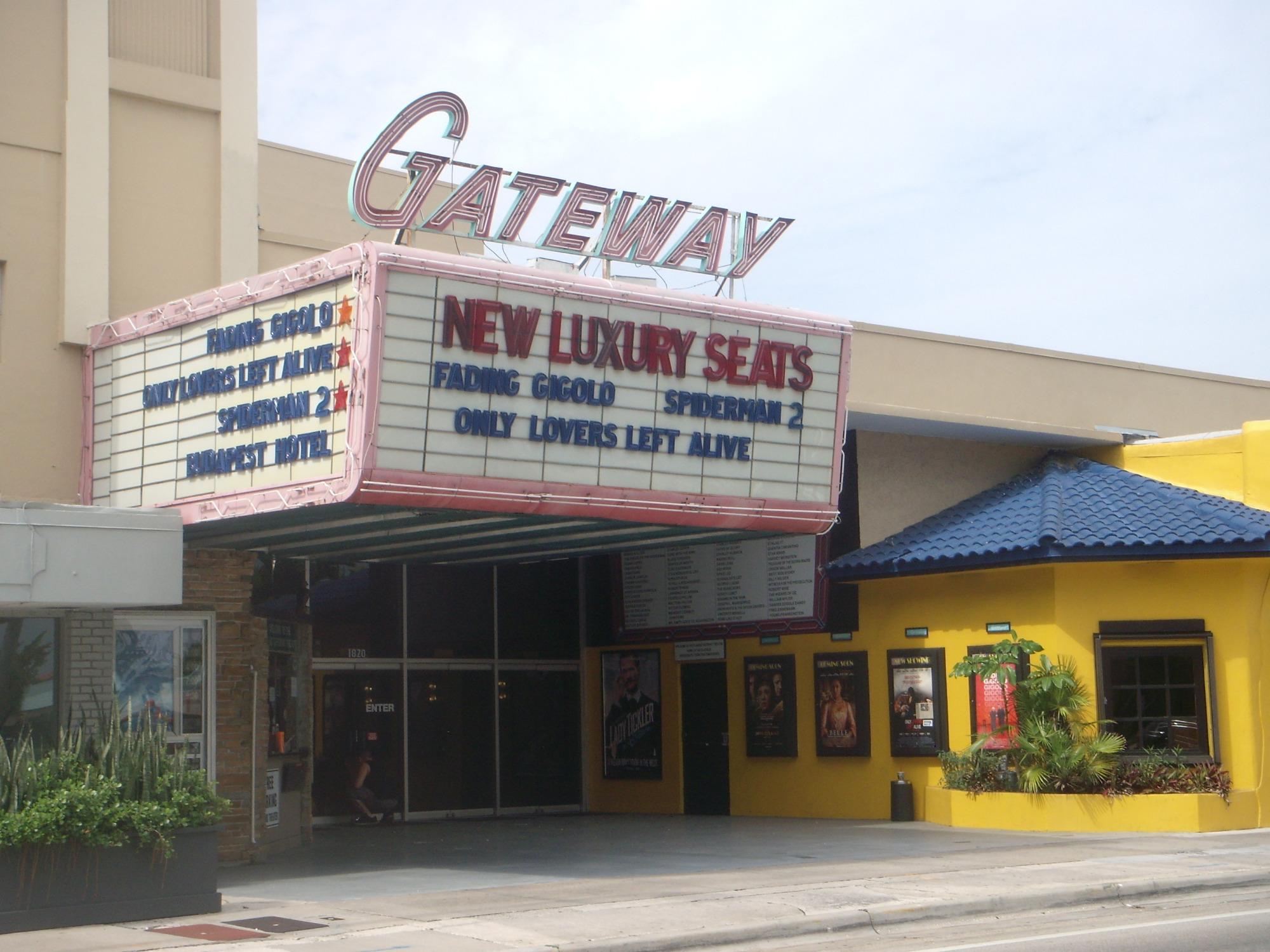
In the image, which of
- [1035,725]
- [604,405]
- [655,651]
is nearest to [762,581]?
[655,651]

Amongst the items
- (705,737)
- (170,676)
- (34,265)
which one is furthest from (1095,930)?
(705,737)

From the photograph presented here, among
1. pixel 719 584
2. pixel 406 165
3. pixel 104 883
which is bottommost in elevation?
pixel 104 883

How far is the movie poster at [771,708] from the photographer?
23484 mm

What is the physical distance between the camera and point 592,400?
15.6 meters

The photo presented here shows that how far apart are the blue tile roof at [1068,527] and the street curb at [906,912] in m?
5.66

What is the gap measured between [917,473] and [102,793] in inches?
Result: 544

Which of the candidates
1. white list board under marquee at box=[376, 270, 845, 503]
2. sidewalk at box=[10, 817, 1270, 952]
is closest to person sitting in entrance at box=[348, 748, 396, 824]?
sidewalk at box=[10, 817, 1270, 952]

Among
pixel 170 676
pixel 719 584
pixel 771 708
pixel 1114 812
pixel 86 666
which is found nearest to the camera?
pixel 86 666

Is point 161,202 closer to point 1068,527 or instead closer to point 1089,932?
point 1068,527

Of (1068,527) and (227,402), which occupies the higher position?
(227,402)

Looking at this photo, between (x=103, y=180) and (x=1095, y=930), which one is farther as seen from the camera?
(x=103, y=180)

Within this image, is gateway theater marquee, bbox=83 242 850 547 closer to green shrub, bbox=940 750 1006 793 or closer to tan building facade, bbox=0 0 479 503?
tan building facade, bbox=0 0 479 503

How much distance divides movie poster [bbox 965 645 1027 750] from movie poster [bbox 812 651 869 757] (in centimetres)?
182

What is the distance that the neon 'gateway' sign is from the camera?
15.6 metres
